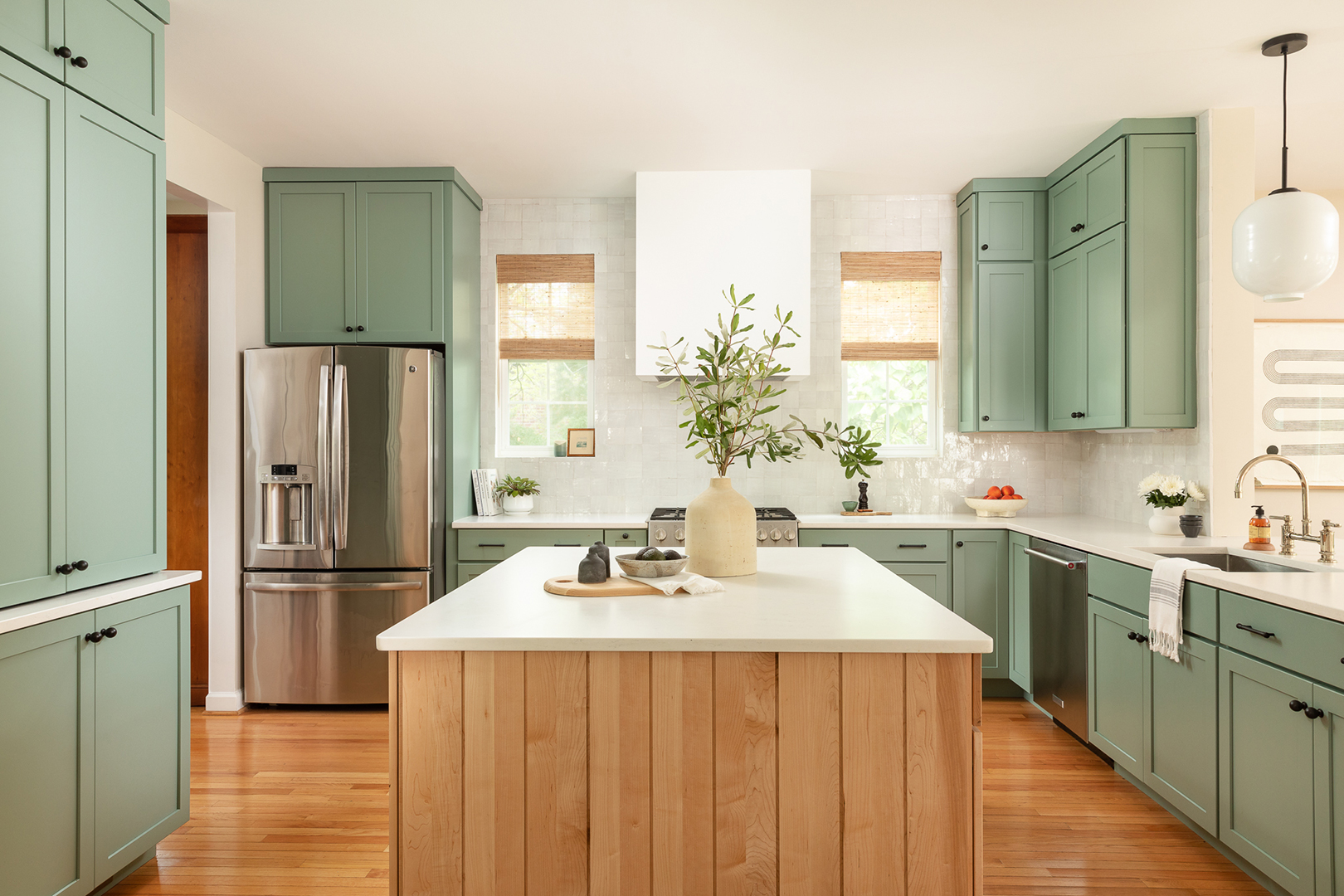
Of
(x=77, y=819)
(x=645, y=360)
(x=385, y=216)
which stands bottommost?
(x=77, y=819)

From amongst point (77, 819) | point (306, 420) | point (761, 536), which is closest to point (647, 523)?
point (761, 536)

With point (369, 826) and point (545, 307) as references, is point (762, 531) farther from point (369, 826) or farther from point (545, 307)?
point (369, 826)

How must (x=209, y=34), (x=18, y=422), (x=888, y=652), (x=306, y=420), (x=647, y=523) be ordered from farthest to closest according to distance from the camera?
(x=647, y=523), (x=306, y=420), (x=209, y=34), (x=18, y=422), (x=888, y=652)

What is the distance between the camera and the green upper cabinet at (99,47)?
1.96 m

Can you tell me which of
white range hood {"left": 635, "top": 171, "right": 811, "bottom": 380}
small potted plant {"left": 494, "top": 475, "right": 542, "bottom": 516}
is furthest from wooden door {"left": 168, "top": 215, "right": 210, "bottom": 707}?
white range hood {"left": 635, "top": 171, "right": 811, "bottom": 380}

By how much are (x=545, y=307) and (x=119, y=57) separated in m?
2.52

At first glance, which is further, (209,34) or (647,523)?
(647,523)

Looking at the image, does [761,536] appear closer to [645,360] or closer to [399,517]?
[645,360]

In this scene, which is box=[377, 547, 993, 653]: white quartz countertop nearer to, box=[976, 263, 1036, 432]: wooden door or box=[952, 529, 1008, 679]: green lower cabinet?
box=[952, 529, 1008, 679]: green lower cabinet

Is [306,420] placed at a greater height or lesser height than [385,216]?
lesser

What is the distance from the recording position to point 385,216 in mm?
4043

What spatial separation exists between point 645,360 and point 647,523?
2.97 ft

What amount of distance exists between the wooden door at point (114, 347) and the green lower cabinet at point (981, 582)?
353 centimetres

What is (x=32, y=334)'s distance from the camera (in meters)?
1.96
